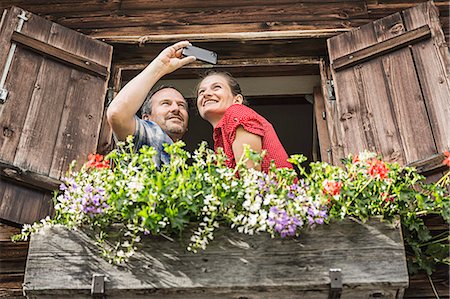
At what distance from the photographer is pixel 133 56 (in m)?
4.57

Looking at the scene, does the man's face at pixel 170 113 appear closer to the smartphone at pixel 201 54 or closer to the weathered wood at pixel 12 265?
the smartphone at pixel 201 54

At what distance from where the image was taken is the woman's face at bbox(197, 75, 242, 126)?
3.52 m

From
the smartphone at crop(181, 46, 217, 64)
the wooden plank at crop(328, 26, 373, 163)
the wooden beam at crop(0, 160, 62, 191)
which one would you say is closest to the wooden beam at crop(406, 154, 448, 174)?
the wooden plank at crop(328, 26, 373, 163)

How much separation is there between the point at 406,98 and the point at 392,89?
12cm

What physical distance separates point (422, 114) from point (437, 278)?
3.47 feet

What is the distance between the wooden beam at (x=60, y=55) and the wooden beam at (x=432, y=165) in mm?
2004

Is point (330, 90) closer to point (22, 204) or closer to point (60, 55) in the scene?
point (60, 55)

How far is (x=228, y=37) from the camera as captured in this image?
4477 millimetres

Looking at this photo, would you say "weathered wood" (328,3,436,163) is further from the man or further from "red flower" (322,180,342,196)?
"red flower" (322,180,342,196)

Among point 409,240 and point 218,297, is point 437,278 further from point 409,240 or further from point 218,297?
point 218,297

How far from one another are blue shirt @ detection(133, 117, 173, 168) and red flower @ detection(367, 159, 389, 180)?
3.55 ft

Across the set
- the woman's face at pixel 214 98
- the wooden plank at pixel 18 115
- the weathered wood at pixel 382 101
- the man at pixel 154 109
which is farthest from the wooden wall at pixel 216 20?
the woman's face at pixel 214 98

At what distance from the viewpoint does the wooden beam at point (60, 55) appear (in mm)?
4078

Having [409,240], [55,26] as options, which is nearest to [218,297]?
[409,240]
